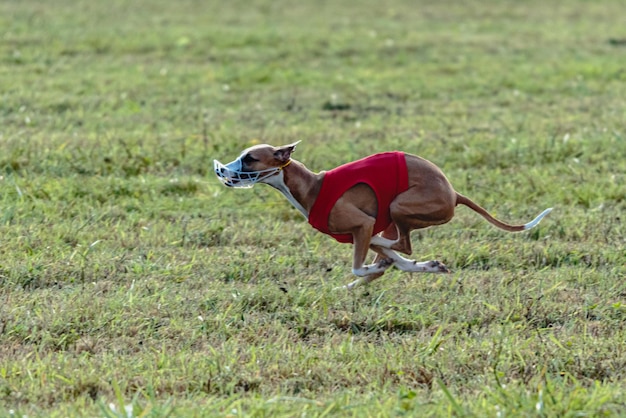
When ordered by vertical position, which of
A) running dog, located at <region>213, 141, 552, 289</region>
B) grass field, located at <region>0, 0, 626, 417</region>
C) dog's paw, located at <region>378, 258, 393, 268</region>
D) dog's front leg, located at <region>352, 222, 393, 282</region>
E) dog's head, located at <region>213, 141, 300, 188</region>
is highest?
dog's head, located at <region>213, 141, 300, 188</region>

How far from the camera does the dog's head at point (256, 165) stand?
527 cm

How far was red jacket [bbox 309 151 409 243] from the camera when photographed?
5.37 metres

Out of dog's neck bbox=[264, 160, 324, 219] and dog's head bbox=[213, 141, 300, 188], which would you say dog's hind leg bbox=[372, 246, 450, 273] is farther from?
dog's head bbox=[213, 141, 300, 188]

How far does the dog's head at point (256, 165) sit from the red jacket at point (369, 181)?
0.27 m

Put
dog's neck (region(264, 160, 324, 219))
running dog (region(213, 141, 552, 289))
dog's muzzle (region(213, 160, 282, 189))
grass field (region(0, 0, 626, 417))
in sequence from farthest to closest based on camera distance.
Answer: dog's neck (region(264, 160, 324, 219)) → running dog (region(213, 141, 552, 289)) → dog's muzzle (region(213, 160, 282, 189)) → grass field (region(0, 0, 626, 417))

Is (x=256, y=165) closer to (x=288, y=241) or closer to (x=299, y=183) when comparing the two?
(x=299, y=183)

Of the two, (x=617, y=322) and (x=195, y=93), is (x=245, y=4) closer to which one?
(x=195, y=93)

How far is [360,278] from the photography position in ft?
18.9

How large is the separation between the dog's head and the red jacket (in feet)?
0.89

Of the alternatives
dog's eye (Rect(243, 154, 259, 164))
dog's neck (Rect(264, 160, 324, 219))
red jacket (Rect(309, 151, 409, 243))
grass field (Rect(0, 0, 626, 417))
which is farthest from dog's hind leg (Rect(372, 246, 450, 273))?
dog's eye (Rect(243, 154, 259, 164))

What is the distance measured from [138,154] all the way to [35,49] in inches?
228

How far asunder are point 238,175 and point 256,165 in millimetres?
112

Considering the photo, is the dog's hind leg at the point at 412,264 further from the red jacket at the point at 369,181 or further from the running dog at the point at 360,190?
the red jacket at the point at 369,181

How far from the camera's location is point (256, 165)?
5.32 m
